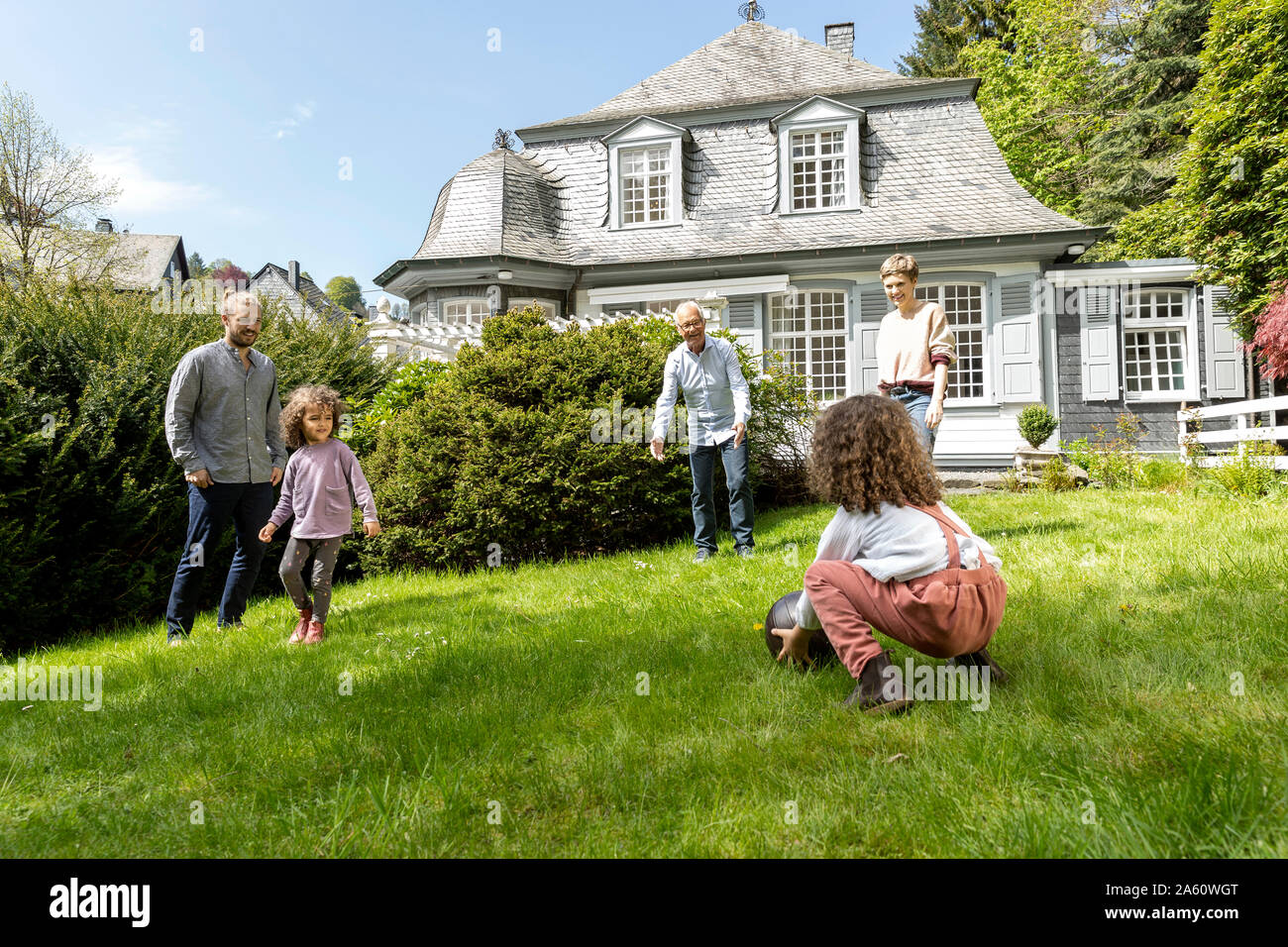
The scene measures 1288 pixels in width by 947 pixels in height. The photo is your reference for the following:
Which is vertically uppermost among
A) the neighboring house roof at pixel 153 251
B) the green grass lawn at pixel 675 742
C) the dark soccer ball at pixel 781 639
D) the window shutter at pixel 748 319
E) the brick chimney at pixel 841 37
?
the neighboring house roof at pixel 153 251

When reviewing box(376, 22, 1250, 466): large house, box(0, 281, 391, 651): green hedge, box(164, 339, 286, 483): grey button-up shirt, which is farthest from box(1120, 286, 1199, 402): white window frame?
box(0, 281, 391, 651): green hedge

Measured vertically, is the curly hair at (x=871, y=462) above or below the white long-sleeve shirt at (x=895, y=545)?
above

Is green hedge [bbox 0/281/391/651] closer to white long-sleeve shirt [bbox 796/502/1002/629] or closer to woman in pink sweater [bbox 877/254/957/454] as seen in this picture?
white long-sleeve shirt [bbox 796/502/1002/629]

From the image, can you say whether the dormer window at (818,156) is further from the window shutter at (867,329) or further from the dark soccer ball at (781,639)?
the dark soccer ball at (781,639)

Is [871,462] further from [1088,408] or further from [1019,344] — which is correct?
[1088,408]

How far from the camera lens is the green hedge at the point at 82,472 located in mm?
5445

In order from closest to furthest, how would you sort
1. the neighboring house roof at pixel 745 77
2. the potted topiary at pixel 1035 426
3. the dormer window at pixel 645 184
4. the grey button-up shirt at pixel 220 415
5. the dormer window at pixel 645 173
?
the grey button-up shirt at pixel 220 415 < the potted topiary at pixel 1035 426 < the dormer window at pixel 645 173 < the dormer window at pixel 645 184 < the neighboring house roof at pixel 745 77

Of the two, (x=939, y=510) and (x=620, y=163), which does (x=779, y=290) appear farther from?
(x=939, y=510)

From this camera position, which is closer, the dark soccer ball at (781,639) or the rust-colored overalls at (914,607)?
the rust-colored overalls at (914,607)

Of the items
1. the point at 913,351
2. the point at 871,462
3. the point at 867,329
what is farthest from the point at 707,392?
the point at 867,329

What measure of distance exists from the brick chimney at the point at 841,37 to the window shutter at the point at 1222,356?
10.8 m

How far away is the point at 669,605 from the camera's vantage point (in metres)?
4.64

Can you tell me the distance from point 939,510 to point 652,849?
1.75 meters

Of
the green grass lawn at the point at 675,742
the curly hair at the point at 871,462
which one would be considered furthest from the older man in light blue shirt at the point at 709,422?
the curly hair at the point at 871,462
